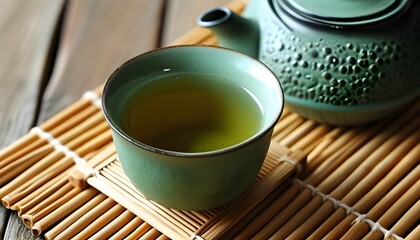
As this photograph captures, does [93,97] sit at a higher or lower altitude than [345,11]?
lower

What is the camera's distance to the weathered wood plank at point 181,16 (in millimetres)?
981

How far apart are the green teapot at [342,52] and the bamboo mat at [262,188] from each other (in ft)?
0.13

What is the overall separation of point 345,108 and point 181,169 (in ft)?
0.80

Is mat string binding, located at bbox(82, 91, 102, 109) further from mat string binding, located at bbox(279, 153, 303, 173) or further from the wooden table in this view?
mat string binding, located at bbox(279, 153, 303, 173)

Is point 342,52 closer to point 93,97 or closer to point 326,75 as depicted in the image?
point 326,75

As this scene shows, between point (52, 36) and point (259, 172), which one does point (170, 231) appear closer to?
point (259, 172)

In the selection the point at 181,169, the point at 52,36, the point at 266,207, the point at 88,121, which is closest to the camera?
the point at 181,169

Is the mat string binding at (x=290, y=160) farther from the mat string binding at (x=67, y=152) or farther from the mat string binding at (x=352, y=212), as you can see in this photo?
the mat string binding at (x=67, y=152)

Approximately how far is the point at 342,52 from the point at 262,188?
0.56 ft

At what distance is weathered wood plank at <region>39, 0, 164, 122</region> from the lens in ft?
2.88

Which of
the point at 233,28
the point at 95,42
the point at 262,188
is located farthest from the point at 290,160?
the point at 95,42

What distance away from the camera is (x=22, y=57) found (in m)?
0.91

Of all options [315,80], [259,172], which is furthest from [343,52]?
[259,172]

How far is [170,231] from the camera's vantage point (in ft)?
2.13
